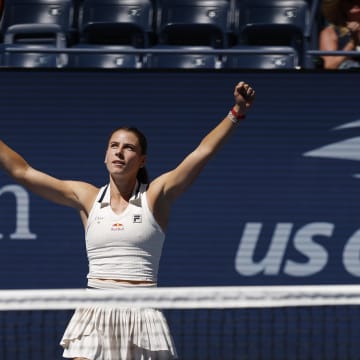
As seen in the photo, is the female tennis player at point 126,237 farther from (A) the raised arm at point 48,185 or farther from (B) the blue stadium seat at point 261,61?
(B) the blue stadium seat at point 261,61

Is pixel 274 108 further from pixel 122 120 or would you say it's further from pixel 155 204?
pixel 155 204

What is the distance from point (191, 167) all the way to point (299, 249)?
3.26m

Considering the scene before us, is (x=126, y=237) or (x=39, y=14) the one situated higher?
(x=39, y=14)

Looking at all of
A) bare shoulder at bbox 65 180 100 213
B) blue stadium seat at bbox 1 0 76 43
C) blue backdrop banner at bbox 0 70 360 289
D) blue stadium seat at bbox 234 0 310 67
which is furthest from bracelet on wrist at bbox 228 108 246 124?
blue stadium seat at bbox 1 0 76 43

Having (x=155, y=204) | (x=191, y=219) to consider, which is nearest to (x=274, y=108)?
(x=191, y=219)

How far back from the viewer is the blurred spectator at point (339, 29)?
856 centimetres

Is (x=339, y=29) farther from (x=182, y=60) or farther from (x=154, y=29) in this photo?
(x=154, y=29)

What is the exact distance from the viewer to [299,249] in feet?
26.3

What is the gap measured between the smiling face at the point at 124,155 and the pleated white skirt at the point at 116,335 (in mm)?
590

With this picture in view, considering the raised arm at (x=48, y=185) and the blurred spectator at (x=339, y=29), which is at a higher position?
the blurred spectator at (x=339, y=29)

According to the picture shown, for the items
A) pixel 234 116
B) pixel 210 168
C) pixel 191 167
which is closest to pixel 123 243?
pixel 191 167

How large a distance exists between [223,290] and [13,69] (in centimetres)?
382

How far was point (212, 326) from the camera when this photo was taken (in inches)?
300

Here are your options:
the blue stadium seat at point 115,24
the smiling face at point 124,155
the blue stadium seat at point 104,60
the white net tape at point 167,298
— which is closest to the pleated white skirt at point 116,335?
the white net tape at point 167,298
